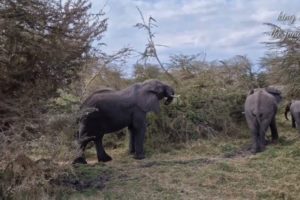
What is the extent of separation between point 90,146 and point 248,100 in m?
4.27

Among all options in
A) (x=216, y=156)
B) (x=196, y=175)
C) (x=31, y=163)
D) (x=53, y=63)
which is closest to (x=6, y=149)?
(x=31, y=163)

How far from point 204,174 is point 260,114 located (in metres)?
3.54

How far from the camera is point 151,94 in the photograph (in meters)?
13.5

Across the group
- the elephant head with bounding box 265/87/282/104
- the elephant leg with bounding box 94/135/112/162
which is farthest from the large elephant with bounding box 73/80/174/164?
the elephant head with bounding box 265/87/282/104

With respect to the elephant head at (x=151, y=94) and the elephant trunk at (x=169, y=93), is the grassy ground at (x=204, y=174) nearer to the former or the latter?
the elephant head at (x=151, y=94)

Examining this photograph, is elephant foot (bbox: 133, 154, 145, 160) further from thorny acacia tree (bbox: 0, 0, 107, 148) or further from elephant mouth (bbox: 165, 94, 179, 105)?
thorny acacia tree (bbox: 0, 0, 107, 148)

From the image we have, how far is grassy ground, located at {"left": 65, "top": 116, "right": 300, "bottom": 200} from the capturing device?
30.1ft

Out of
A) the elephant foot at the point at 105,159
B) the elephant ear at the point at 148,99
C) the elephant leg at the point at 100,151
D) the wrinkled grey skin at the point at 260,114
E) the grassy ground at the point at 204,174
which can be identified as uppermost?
the elephant ear at the point at 148,99

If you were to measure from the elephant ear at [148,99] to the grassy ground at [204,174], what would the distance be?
3.71 ft

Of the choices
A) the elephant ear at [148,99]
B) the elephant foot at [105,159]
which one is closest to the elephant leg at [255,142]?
the elephant ear at [148,99]

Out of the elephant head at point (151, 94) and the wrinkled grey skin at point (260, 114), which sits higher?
the elephant head at point (151, 94)

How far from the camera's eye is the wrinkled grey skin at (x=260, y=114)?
13.1 m

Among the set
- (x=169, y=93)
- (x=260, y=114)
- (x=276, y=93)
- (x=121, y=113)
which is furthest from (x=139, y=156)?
(x=276, y=93)

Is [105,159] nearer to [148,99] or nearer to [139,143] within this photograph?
[139,143]
